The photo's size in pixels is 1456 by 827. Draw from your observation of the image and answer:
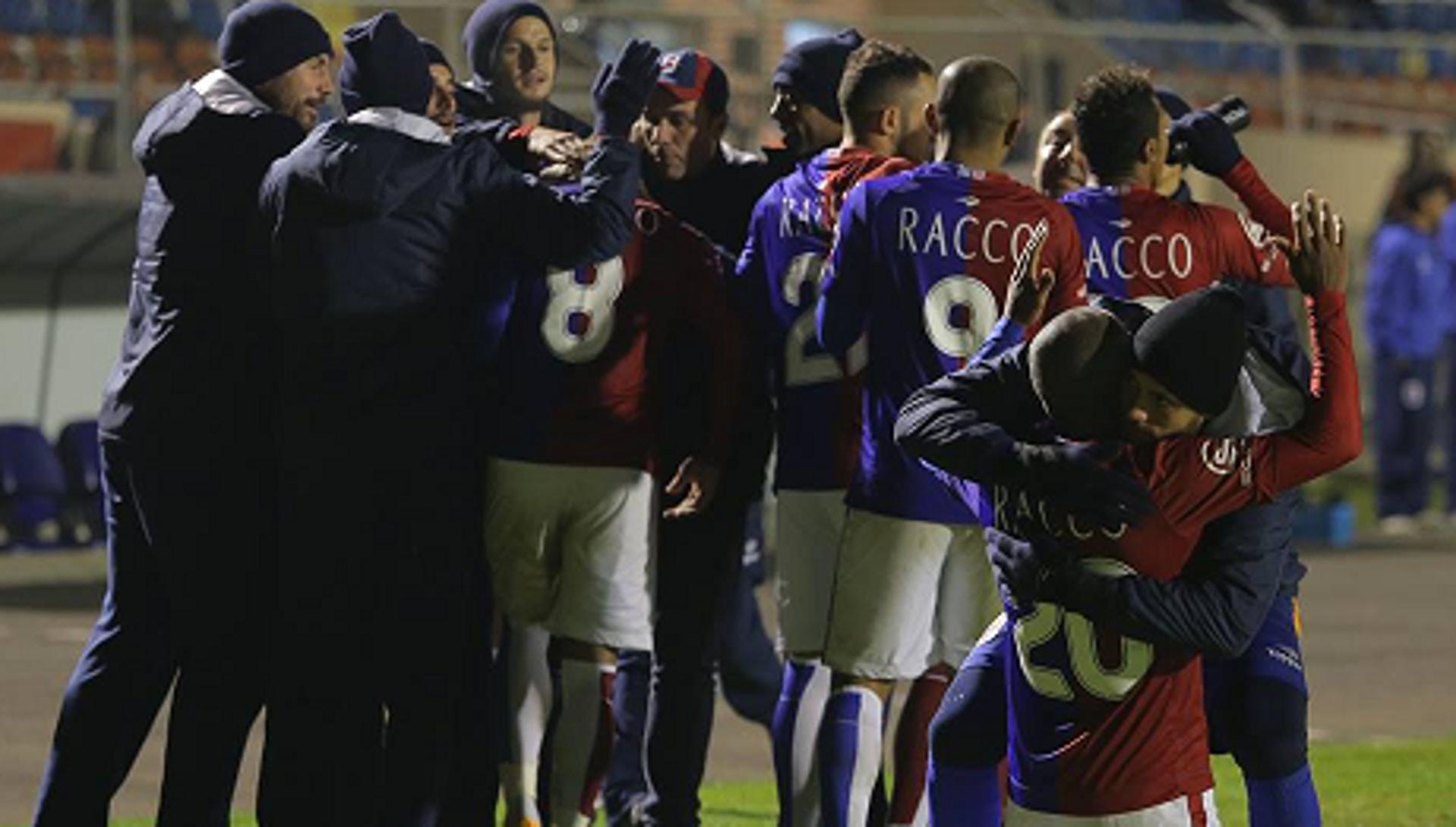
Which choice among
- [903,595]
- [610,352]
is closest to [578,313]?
[610,352]

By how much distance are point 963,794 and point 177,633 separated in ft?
7.42

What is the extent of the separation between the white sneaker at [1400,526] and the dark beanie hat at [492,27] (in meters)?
13.8

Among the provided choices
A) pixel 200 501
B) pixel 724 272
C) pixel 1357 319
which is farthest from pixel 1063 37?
pixel 200 501

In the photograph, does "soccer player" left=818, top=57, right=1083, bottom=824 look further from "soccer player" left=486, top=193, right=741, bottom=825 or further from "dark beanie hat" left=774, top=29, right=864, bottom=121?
"dark beanie hat" left=774, top=29, right=864, bottom=121

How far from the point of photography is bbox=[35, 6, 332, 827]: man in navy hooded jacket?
25.7ft

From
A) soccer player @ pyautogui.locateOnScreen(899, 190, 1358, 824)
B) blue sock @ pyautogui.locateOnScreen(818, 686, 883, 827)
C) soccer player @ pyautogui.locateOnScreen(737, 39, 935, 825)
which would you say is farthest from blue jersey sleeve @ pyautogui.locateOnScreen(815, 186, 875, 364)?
soccer player @ pyautogui.locateOnScreen(899, 190, 1358, 824)

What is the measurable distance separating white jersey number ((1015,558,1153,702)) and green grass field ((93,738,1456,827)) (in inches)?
155

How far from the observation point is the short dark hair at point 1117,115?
25.6ft

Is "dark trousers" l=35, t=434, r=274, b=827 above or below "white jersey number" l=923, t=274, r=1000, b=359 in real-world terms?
below

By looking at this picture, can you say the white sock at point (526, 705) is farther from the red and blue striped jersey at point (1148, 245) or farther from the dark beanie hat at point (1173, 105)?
the dark beanie hat at point (1173, 105)

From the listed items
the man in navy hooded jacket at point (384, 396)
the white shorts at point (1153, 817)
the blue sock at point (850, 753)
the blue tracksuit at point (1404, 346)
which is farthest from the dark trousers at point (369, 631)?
the blue tracksuit at point (1404, 346)

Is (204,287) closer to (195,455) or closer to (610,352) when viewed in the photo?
(195,455)

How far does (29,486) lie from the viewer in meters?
19.0

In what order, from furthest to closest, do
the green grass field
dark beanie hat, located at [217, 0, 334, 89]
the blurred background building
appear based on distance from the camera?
the blurred background building < the green grass field < dark beanie hat, located at [217, 0, 334, 89]
